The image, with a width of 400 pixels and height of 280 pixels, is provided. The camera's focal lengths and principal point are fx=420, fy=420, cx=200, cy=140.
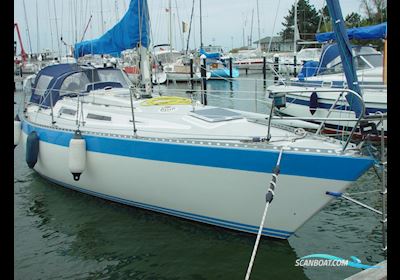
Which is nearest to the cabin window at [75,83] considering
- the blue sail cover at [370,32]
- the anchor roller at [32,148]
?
the anchor roller at [32,148]

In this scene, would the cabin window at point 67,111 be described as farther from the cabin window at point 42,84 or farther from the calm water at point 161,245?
the calm water at point 161,245

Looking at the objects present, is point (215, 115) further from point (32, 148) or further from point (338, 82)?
point (338, 82)

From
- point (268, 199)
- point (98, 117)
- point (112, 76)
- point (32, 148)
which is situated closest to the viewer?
point (268, 199)

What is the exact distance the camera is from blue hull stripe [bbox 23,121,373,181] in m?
4.74

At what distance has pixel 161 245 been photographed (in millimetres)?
→ 5934

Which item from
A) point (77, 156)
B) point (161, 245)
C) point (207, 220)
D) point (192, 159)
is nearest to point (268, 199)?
point (192, 159)

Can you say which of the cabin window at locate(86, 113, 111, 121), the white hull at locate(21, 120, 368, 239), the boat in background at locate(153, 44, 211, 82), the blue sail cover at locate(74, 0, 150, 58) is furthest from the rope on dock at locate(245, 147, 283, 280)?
the boat in background at locate(153, 44, 211, 82)

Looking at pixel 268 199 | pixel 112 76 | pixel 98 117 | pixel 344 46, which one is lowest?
pixel 268 199

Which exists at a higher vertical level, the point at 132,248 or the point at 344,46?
the point at 344,46

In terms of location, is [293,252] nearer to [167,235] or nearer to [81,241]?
[167,235]

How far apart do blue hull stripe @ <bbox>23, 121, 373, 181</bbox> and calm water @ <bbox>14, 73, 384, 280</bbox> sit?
47cm

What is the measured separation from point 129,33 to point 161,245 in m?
4.72

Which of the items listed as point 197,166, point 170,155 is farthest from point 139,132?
point 197,166

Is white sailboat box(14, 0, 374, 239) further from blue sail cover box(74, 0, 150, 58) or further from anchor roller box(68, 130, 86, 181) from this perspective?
blue sail cover box(74, 0, 150, 58)
